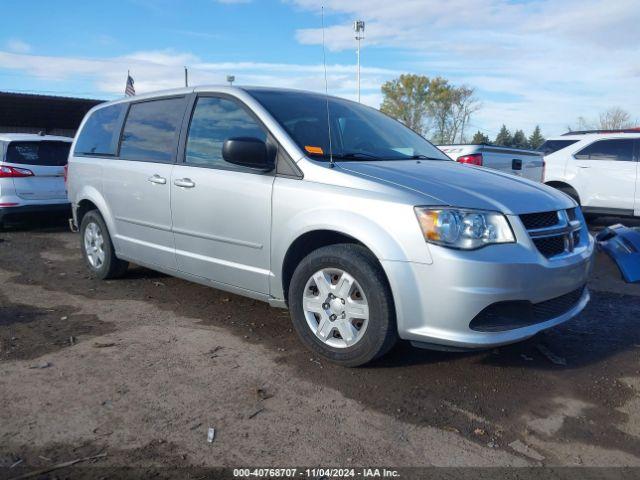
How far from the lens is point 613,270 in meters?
6.71

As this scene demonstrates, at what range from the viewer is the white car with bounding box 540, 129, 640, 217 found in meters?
10.0

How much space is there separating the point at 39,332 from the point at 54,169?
548 cm

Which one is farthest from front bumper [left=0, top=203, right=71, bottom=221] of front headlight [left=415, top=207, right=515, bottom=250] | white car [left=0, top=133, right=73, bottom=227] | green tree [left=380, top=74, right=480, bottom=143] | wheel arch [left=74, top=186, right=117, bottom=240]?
green tree [left=380, top=74, right=480, bottom=143]

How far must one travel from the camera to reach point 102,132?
5.82m

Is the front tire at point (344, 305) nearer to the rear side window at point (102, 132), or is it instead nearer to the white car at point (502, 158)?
the rear side window at point (102, 132)

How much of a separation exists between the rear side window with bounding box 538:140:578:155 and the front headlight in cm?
904

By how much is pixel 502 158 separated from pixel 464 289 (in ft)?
22.0

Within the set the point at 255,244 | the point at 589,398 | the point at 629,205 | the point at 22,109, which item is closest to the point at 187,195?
the point at 255,244

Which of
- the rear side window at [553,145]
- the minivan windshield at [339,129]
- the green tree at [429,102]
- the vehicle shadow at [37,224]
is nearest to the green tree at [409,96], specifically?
the green tree at [429,102]

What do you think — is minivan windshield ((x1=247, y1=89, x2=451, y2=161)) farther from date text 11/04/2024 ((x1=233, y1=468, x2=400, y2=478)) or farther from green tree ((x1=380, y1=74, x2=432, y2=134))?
green tree ((x1=380, y1=74, x2=432, y2=134))

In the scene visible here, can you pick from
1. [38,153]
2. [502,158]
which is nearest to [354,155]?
[502,158]

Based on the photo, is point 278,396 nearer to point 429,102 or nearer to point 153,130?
point 153,130

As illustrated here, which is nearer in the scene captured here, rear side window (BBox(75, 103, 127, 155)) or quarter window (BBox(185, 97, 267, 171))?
quarter window (BBox(185, 97, 267, 171))

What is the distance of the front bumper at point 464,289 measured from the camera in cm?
316
